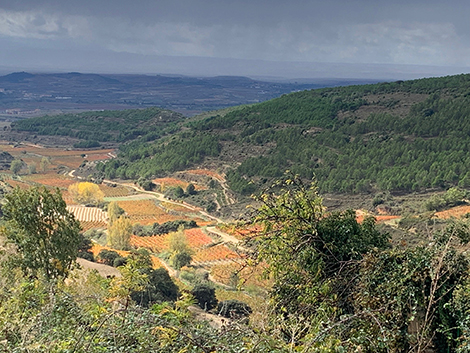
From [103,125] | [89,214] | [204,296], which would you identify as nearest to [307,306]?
[204,296]

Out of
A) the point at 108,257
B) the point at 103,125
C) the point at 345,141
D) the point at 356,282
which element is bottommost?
the point at 108,257

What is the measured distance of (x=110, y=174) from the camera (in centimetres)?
6788

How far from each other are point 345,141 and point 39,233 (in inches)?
1686

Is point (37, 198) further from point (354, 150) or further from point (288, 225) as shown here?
point (354, 150)

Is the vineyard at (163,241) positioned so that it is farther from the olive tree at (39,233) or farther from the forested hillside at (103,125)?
the forested hillside at (103,125)

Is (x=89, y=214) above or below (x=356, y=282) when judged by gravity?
below

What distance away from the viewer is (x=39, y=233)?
1217 centimetres

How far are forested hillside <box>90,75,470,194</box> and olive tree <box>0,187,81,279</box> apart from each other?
3183cm

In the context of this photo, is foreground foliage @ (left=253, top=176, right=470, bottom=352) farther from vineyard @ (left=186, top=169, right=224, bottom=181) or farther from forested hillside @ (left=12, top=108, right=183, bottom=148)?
forested hillside @ (left=12, top=108, right=183, bottom=148)

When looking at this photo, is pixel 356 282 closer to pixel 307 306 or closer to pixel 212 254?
pixel 307 306

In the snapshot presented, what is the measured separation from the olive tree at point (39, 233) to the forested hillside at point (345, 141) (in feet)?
104

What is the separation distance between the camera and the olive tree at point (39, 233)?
1170 cm

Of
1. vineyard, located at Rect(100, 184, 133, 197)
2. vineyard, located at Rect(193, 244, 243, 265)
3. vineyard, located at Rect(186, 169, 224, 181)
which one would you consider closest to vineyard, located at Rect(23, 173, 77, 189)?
vineyard, located at Rect(100, 184, 133, 197)

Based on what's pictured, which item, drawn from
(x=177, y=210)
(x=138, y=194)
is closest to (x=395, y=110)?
(x=177, y=210)
